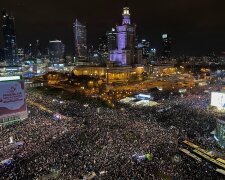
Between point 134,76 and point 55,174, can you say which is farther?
point 134,76

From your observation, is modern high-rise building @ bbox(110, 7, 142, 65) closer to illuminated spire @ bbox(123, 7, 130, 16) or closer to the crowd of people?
illuminated spire @ bbox(123, 7, 130, 16)

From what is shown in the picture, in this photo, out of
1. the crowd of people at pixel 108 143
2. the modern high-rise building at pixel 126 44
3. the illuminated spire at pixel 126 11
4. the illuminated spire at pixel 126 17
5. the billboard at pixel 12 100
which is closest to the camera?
the crowd of people at pixel 108 143

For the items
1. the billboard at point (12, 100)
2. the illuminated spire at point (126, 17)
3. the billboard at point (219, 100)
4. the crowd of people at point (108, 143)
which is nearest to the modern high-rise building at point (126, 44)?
the illuminated spire at point (126, 17)

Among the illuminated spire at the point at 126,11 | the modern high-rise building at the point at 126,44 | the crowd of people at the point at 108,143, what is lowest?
the crowd of people at the point at 108,143

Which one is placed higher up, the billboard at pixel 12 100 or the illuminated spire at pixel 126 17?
the illuminated spire at pixel 126 17

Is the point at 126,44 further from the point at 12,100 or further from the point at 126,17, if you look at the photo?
the point at 12,100

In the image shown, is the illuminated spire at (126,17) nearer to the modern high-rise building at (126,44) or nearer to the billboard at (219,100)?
the modern high-rise building at (126,44)

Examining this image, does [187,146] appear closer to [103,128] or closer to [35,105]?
[103,128]

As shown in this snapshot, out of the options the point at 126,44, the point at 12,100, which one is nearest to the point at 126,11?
the point at 126,44

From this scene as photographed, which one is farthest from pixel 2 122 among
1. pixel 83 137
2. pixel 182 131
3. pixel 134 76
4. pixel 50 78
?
pixel 134 76
